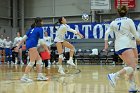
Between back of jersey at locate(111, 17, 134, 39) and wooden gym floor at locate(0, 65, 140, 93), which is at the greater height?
back of jersey at locate(111, 17, 134, 39)

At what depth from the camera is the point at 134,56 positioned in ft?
22.0

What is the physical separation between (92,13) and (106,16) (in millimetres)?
1292

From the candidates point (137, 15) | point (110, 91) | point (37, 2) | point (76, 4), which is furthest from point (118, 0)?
point (110, 91)

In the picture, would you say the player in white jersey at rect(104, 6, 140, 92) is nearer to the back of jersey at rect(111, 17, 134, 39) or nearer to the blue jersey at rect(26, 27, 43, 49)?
the back of jersey at rect(111, 17, 134, 39)

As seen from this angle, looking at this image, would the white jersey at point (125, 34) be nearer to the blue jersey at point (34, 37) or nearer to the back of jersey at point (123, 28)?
the back of jersey at point (123, 28)

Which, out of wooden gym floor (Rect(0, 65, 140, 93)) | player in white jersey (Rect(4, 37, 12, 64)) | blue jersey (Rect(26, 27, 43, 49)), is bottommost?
player in white jersey (Rect(4, 37, 12, 64))

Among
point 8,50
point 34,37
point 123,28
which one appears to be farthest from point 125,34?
point 8,50

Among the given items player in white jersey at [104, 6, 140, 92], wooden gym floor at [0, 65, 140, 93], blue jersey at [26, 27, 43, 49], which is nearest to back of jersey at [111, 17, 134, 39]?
player in white jersey at [104, 6, 140, 92]

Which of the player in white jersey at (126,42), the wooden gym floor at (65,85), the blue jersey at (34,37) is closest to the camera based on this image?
the player in white jersey at (126,42)

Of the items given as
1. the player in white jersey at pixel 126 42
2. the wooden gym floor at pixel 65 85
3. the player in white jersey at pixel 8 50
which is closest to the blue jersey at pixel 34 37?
the wooden gym floor at pixel 65 85

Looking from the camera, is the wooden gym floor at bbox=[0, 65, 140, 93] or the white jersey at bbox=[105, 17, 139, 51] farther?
the wooden gym floor at bbox=[0, 65, 140, 93]

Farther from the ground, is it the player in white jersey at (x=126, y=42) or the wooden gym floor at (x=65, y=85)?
the player in white jersey at (x=126, y=42)

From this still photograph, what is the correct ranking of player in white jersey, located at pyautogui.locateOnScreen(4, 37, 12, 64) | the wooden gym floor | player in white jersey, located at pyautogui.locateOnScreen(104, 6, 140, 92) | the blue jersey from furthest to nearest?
player in white jersey, located at pyautogui.locateOnScreen(4, 37, 12, 64), the blue jersey, the wooden gym floor, player in white jersey, located at pyautogui.locateOnScreen(104, 6, 140, 92)

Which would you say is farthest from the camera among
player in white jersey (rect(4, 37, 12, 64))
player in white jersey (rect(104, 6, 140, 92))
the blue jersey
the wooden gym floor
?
player in white jersey (rect(4, 37, 12, 64))
